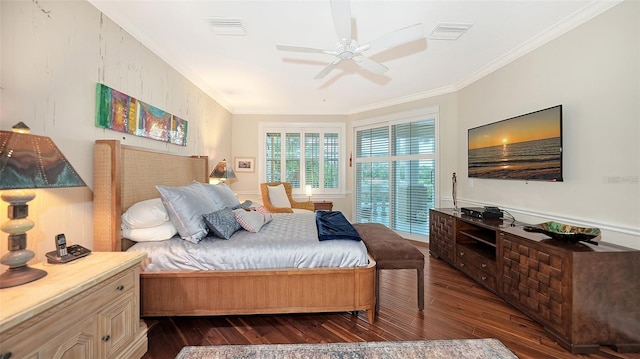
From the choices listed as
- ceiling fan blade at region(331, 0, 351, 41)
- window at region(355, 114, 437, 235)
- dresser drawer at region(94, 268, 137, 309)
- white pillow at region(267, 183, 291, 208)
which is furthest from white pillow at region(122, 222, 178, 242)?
window at region(355, 114, 437, 235)

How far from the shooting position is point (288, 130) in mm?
5230

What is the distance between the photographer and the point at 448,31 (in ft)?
7.60

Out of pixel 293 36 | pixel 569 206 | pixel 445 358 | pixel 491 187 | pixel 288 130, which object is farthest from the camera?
pixel 288 130

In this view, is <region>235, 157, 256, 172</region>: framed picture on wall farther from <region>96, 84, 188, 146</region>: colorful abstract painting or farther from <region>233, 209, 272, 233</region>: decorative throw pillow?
<region>233, 209, 272, 233</region>: decorative throw pillow

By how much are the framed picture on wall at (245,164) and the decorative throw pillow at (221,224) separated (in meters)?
3.00

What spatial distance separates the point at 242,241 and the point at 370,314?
126 cm

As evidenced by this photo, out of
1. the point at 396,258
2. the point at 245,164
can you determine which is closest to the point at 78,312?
the point at 396,258

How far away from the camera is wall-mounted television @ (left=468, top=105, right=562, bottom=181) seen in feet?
7.43

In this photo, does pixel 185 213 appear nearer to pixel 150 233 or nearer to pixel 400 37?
pixel 150 233

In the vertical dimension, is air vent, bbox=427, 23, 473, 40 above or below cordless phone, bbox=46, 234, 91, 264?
above

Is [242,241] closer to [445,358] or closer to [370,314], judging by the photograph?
[370,314]

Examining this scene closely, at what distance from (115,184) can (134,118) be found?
29.9 inches

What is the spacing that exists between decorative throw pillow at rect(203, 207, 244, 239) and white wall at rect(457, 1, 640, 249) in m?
3.21

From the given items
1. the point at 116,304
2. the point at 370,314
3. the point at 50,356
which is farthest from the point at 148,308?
the point at 370,314
